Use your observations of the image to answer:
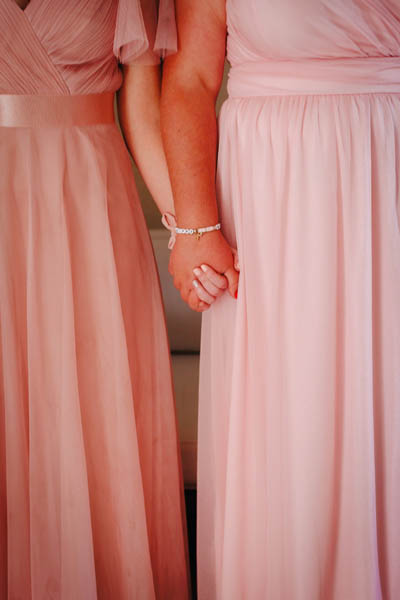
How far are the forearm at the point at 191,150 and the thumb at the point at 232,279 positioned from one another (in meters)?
0.09

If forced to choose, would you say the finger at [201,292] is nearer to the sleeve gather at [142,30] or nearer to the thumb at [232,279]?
the thumb at [232,279]

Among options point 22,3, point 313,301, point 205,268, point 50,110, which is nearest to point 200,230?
point 205,268

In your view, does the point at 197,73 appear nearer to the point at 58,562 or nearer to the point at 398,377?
the point at 398,377

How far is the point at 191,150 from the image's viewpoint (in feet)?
3.42

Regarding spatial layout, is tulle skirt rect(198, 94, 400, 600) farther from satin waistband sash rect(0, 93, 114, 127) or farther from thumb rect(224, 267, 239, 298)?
satin waistband sash rect(0, 93, 114, 127)

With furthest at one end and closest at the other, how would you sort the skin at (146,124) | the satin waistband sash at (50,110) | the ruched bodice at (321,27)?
the skin at (146,124), the satin waistband sash at (50,110), the ruched bodice at (321,27)

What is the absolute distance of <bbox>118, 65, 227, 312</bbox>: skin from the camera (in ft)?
3.84

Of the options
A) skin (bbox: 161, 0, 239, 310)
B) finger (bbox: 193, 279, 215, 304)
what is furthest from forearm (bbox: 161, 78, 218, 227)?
finger (bbox: 193, 279, 215, 304)

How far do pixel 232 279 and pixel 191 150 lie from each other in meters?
0.24

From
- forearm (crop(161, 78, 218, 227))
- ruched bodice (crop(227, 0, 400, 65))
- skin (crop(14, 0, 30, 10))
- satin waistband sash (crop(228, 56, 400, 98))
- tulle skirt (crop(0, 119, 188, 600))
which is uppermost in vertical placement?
skin (crop(14, 0, 30, 10))

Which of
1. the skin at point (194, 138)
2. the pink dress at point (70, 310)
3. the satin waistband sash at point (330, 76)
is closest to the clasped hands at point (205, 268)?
the skin at point (194, 138)

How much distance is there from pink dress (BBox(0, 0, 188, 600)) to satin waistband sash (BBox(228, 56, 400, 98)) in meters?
0.22

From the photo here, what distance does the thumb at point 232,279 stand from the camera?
1062mm

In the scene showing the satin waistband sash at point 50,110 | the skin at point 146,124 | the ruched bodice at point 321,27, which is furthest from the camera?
the skin at point 146,124
